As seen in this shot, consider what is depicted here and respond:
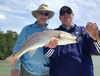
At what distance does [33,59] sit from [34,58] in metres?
0.03

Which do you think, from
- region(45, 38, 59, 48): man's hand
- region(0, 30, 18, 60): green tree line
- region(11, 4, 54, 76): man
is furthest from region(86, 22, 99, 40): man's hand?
region(0, 30, 18, 60): green tree line

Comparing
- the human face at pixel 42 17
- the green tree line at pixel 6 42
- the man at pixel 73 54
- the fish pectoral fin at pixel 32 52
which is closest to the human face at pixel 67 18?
the man at pixel 73 54

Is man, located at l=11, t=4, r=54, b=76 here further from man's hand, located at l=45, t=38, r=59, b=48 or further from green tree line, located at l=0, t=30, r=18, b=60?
green tree line, located at l=0, t=30, r=18, b=60

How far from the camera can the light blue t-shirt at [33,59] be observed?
6570 mm

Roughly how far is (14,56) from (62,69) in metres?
0.93

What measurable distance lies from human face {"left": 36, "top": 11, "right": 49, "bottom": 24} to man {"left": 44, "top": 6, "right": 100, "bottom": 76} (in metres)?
0.40

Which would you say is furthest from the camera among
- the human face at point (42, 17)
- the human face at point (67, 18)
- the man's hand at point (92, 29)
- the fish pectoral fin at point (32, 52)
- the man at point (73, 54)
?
the human face at point (42, 17)

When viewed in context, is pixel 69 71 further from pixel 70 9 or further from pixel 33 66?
pixel 70 9

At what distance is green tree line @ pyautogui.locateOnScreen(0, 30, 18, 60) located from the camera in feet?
230

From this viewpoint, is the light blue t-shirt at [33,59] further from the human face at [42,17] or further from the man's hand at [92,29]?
the man's hand at [92,29]

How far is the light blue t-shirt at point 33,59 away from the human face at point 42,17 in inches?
4.5

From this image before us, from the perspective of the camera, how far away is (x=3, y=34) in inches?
3113

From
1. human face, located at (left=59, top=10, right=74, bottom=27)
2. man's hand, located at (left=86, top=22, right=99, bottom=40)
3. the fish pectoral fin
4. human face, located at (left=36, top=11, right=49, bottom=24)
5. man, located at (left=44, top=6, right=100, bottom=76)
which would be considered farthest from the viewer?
human face, located at (left=36, top=11, right=49, bottom=24)

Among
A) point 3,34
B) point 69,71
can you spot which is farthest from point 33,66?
point 3,34
